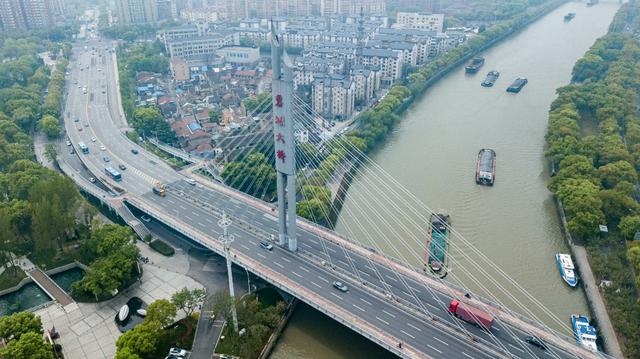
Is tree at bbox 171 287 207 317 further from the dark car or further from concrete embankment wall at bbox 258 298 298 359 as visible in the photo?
the dark car

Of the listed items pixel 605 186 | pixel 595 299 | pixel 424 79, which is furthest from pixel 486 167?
pixel 424 79

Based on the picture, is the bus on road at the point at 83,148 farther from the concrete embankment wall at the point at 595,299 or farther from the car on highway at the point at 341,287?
the concrete embankment wall at the point at 595,299

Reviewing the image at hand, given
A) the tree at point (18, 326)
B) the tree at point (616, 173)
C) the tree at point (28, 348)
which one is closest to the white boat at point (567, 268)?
the tree at point (616, 173)

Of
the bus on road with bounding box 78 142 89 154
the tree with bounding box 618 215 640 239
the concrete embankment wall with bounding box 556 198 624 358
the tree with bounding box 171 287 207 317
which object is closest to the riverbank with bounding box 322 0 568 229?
the tree with bounding box 171 287 207 317

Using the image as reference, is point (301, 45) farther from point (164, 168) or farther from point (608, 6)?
point (608, 6)

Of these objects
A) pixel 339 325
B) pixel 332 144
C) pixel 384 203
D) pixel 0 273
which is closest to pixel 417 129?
pixel 332 144

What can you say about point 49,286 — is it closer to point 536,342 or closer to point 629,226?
point 536,342
